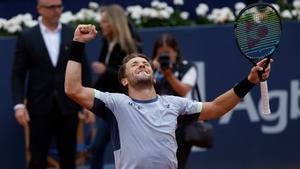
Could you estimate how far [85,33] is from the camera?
19.0ft

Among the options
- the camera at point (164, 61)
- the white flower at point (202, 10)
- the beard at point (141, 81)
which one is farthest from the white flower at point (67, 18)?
the beard at point (141, 81)

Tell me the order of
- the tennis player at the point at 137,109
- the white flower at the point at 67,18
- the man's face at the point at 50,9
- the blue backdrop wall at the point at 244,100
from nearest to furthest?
the tennis player at the point at 137,109 < the man's face at the point at 50,9 < the white flower at the point at 67,18 < the blue backdrop wall at the point at 244,100

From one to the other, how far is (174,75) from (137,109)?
236 centimetres

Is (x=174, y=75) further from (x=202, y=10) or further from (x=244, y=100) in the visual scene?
(x=202, y=10)

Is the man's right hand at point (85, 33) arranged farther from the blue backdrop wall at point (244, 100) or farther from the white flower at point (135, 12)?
the white flower at point (135, 12)

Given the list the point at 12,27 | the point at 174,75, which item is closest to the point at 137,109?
the point at 174,75

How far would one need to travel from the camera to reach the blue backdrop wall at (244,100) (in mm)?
10250

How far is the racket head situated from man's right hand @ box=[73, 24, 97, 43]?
0.86 meters

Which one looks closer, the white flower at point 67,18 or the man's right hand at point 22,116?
the man's right hand at point 22,116

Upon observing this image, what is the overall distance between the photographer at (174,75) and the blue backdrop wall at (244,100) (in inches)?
70.1

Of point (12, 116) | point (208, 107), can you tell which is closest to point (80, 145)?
point (12, 116)

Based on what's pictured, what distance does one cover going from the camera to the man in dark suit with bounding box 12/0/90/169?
28.5ft

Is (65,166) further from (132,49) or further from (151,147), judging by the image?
(151,147)

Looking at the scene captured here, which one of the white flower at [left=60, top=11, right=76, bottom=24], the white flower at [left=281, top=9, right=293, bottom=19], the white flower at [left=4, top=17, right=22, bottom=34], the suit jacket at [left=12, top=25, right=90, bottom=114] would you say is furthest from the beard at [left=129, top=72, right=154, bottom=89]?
the white flower at [left=281, top=9, right=293, bottom=19]
